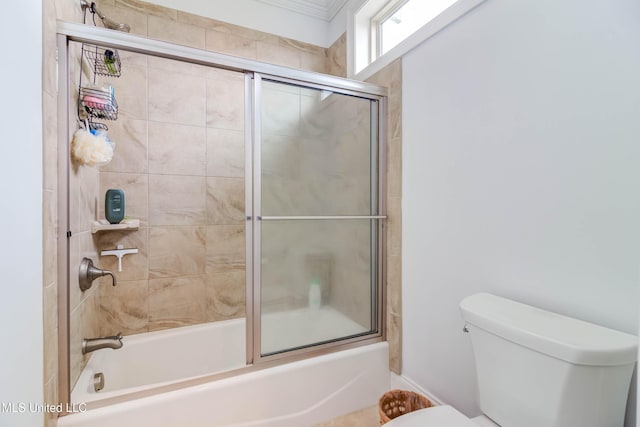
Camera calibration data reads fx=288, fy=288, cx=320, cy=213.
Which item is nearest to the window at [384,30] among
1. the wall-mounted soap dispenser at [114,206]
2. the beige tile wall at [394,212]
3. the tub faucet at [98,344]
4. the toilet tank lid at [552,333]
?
the beige tile wall at [394,212]

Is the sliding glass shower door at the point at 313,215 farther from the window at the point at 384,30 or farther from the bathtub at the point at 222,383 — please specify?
the window at the point at 384,30

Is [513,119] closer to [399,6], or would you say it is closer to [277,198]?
[277,198]

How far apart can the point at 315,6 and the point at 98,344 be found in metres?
2.66

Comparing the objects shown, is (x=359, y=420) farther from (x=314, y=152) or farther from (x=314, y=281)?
(x=314, y=152)

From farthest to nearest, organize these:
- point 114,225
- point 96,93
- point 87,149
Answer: point 114,225
point 96,93
point 87,149

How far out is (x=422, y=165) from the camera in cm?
149

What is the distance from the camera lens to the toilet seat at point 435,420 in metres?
0.94

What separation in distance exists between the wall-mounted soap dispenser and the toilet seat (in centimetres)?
172

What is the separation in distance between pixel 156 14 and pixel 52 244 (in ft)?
5.33

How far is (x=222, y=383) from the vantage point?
133 centimetres

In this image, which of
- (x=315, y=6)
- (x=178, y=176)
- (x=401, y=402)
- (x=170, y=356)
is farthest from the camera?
(x=315, y=6)

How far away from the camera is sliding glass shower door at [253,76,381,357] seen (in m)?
1.45

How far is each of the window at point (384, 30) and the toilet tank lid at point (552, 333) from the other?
130 cm

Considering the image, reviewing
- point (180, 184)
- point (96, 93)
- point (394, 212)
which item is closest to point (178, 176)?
point (180, 184)
